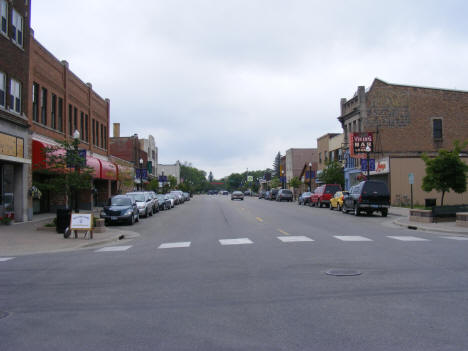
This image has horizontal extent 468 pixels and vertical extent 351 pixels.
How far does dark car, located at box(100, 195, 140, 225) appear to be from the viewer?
77.1 ft

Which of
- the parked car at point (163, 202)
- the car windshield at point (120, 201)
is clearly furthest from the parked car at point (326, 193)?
the car windshield at point (120, 201)

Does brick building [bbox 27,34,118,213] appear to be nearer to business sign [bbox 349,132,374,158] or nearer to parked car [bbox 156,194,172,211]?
parked car [bbox 156,194,172,211]

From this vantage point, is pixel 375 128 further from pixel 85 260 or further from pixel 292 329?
pixel 292 329

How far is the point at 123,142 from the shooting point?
63.3 metres

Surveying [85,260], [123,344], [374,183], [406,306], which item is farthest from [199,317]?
[374,183]

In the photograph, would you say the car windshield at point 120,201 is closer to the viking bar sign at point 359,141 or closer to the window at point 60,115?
the window at point 60,115

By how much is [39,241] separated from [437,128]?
134 feet

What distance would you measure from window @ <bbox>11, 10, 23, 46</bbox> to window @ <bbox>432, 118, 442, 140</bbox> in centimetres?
3816

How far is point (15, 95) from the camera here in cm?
2264

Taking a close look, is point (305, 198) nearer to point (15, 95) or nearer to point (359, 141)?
point (359, 141)

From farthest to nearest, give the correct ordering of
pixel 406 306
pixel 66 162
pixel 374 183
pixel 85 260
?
pixel 374 183 → pixel 66 162 → pixel 85 260 → pixel 406 306

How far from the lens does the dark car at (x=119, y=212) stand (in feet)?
77.1

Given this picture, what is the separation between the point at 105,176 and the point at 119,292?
29646 millimetres

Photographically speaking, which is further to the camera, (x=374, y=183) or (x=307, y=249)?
(x=374, y=183)
